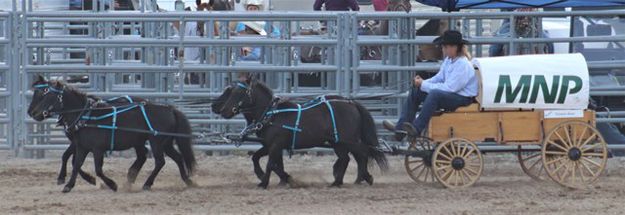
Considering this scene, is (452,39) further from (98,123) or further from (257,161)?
(98,123)

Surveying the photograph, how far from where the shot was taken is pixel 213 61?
13.8 metres

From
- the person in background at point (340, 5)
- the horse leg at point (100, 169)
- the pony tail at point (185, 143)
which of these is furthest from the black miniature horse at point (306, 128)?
the person in background at point (340, 5)

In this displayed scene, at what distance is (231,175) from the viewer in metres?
12.0

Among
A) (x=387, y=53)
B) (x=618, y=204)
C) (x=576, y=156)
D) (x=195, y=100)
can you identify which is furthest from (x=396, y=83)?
(x=618, y=204)

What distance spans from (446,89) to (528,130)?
2.90 feet

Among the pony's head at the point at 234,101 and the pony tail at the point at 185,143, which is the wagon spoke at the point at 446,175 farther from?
the pony tail at the point at 185,143

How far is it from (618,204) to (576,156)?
1.25 meters

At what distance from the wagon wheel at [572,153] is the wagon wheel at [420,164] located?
1.05 meters

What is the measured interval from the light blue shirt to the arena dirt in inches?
35.0

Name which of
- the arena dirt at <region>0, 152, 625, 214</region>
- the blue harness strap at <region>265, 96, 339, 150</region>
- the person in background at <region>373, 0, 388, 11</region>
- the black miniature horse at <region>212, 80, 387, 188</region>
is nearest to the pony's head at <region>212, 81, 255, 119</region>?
the black miniature horse at <region>212, 80, 387, 188</region>

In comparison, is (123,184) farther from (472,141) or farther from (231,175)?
(472,141)

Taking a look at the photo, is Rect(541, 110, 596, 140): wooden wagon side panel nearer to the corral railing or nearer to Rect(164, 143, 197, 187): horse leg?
the corral railing

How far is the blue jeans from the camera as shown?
10609 millimetres

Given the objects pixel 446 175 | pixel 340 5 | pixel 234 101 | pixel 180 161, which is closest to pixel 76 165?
pixel 180 161
